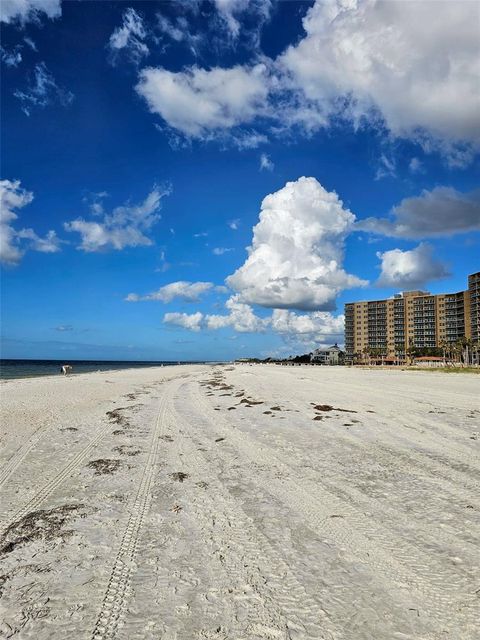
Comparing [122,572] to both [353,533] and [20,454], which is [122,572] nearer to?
[353,533]

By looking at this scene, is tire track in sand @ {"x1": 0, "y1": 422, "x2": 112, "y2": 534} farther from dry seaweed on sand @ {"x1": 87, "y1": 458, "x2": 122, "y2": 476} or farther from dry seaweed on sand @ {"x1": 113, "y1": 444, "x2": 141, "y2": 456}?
dry seaweed on sand @ {"x1": 113, "y1": 444, "x2": 141, "y2": 456}

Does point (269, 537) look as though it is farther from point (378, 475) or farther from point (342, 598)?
point (378, 475)

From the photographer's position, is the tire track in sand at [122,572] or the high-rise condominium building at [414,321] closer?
the tire track in sand at [122,572]

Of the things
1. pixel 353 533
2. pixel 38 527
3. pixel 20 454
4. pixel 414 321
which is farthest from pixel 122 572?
pixel 414 321

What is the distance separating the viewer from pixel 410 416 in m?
15.4

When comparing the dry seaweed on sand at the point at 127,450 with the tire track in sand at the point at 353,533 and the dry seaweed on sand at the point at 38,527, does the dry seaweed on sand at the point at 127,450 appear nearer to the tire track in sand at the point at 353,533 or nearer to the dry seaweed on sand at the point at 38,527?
the tire track in sand at the point at 353,533

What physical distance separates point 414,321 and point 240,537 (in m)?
193

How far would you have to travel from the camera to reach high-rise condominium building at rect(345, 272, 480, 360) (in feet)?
505

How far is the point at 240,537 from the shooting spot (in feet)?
18.0

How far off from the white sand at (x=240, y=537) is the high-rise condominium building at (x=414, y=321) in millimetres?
159939

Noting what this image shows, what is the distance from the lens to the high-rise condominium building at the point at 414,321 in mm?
153875

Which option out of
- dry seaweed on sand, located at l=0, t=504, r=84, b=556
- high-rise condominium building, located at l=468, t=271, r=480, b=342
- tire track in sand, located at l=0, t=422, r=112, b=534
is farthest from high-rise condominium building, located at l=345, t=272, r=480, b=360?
dry seaweed on sand, located at l=0, t=504, r=84, b=556

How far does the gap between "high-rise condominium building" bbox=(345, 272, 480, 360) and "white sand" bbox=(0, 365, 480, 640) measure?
160 meters

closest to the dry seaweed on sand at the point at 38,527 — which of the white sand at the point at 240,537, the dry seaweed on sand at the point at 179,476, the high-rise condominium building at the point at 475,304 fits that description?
the white sand at the point at 240,537
